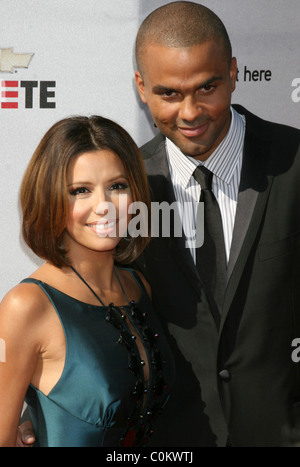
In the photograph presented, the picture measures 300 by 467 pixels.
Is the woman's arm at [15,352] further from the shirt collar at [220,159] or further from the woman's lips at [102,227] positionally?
the shirt collar at [220,159]

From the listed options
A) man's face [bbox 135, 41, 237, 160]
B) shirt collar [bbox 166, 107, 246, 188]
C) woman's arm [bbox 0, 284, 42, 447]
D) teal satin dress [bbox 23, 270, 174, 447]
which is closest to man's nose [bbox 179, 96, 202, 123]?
man's face [bbox 135, 41, 237, 160]

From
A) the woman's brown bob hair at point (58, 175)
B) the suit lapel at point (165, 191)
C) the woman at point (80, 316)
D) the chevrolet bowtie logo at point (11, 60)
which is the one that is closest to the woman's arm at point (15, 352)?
the woman at point (80, 316)

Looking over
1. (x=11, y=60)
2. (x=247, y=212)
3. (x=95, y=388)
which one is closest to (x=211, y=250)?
(x=247, y=212)

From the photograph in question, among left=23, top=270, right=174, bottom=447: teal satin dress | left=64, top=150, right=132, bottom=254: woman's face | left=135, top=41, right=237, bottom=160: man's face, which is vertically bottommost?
left=23, top=270, right=174, bottom=447: teal satin dress

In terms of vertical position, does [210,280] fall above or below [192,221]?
below

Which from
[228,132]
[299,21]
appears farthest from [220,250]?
[299,21]

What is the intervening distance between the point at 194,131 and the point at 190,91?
145mm

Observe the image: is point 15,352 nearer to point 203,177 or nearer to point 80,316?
point 80,316

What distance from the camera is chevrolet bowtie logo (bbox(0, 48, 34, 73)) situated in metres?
2.87

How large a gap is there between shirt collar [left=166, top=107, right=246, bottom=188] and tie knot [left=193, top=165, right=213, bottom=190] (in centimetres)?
1

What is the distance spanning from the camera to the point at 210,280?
7.29 feet

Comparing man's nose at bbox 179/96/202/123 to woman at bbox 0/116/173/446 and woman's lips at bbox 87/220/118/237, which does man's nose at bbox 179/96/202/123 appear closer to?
woman at bbox 0/116/173/446
